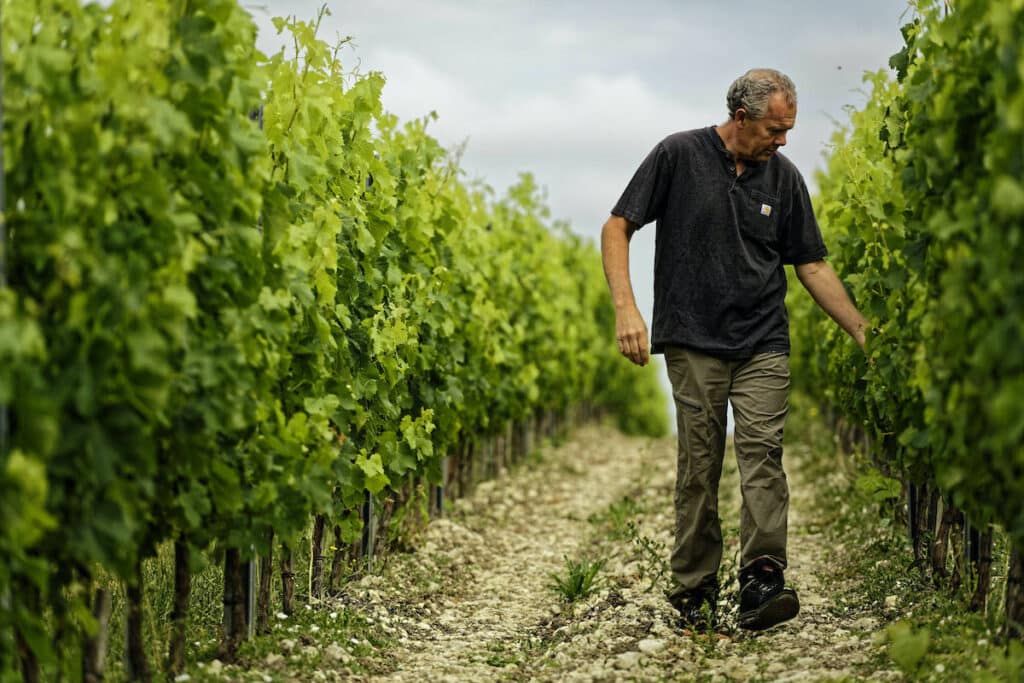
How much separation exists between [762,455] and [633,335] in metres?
0.77

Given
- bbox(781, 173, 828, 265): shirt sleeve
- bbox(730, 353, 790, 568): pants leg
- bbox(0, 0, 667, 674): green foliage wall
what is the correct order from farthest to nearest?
bbox(781, 173, 828, 265): shirt sleeve → bbox(730, 353, 790, 568): pants leg → bbox(0, 0, 667, 674): green foliage wall

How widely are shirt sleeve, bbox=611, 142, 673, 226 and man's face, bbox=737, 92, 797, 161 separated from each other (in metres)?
0.35

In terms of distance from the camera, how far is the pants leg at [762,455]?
5074 millimetres

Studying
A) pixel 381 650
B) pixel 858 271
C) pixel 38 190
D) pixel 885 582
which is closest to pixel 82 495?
pixel 38 190

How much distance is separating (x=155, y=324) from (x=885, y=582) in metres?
4.14

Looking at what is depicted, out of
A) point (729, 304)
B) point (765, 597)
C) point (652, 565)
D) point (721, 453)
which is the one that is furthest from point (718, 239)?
point (652, 565)

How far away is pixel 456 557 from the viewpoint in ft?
24.7

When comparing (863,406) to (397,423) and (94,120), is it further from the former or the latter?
(94,120)

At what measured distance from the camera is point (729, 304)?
16.8ft

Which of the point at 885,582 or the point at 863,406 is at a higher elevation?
the point at 863,406

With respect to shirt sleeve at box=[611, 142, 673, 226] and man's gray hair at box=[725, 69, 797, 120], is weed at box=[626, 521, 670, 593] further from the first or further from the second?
man's gray hair at box=[725, 69, 797, 120]

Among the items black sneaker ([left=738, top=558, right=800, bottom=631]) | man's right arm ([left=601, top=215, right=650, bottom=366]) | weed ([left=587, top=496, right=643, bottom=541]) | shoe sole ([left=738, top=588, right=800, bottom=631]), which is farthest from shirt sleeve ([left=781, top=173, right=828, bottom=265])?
weed ([left=587, top=496, right=643, bottom=541])

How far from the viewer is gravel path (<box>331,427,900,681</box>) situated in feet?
15.9

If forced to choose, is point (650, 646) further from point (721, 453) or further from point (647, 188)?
point (647, 188)
